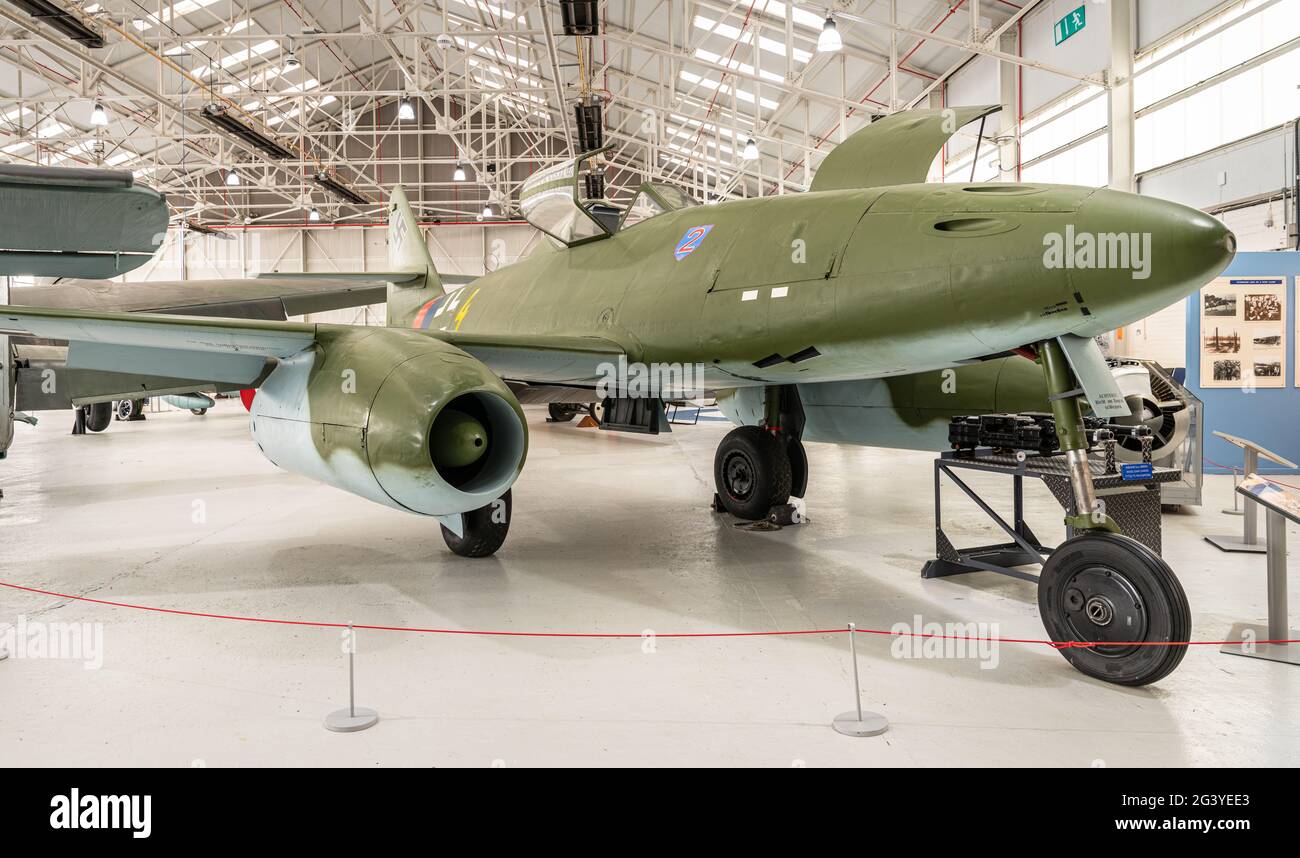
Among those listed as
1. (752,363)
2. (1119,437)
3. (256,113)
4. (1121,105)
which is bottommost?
(1119,437)

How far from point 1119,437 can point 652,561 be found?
3.18 metres

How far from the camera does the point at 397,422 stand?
12.4 feet

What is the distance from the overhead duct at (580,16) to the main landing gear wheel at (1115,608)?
9.84 metres

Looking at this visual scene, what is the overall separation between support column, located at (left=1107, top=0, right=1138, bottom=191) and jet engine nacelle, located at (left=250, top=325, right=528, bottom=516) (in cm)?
1312

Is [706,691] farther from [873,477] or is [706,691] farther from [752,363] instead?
[873,477]

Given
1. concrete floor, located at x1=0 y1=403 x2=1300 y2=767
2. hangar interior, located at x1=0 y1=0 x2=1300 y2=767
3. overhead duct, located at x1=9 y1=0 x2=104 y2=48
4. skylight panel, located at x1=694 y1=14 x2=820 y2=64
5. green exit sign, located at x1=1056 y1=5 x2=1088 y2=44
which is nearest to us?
concrete floor, located at x1=0 y1=403 x2=1300 y2=767

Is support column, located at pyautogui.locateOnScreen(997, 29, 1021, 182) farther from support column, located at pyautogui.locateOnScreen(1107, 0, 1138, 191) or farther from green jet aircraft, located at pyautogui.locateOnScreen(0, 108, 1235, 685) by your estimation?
green jet aircraft, located at pyautogui.locateOnScreen(0, 108, 1235, 685)

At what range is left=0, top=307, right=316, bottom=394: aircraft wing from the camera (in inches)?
155

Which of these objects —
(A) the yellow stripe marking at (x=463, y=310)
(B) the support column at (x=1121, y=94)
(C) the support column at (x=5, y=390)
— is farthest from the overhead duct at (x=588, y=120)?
(C) the support column at (x=5, y=390)

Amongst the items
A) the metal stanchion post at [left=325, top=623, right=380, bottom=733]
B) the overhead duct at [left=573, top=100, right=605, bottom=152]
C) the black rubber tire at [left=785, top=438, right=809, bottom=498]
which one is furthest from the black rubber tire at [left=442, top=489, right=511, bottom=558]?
the overhead duct at [left=573, top=100, right=605, bottom=152]

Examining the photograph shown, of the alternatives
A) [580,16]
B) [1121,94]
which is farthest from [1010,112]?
[580,16]
